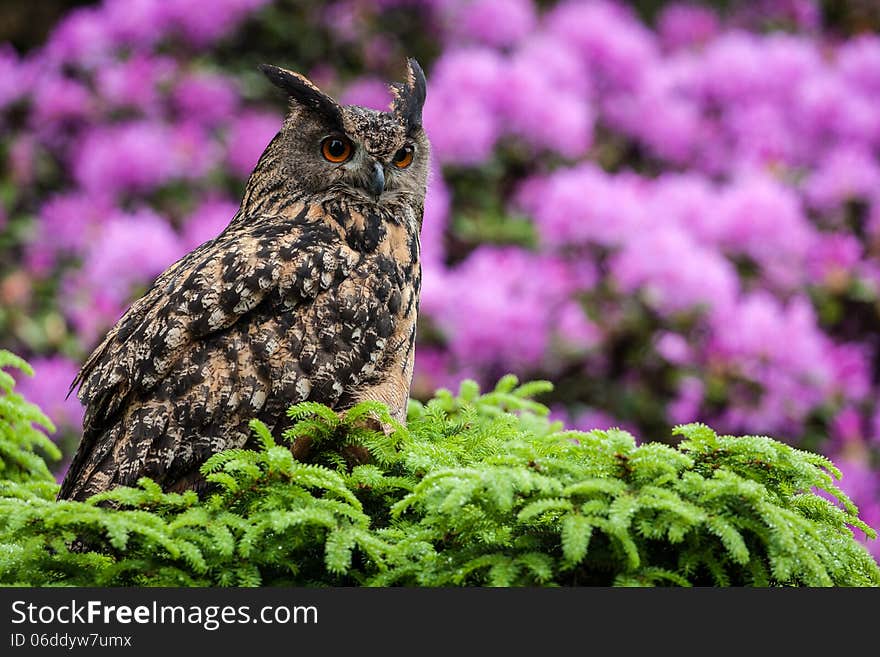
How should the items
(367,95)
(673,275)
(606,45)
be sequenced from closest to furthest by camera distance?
(673,275), (367,95), (606,45)

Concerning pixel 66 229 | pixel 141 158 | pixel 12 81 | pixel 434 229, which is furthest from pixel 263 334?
pixel 12 81

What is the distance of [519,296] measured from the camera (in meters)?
3.82

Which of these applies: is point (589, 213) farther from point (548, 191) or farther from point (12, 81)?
point (12, 81)

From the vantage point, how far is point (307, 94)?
7.54ft

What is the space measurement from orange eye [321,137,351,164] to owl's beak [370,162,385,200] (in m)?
0.08

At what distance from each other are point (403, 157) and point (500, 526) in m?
Result: 1.15

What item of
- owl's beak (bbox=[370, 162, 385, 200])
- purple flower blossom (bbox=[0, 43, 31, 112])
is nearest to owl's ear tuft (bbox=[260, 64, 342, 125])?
owl's beak (bbox=[370, 162, 385, 200])

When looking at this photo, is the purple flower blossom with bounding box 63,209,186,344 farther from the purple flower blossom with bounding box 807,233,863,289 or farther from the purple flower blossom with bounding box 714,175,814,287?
the purple flower blossom with bounding box 807,233,863,289

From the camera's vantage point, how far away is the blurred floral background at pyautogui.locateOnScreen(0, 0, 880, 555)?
3.71 m

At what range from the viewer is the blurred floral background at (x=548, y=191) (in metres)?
3.71

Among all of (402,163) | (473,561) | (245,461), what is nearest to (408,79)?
(402,163)

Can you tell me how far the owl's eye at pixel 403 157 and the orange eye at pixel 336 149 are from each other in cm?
12

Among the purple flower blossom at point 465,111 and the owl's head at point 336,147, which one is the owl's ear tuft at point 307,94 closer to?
the owl's head at point 336,147

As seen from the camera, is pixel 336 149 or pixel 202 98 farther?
pixel 202 98
